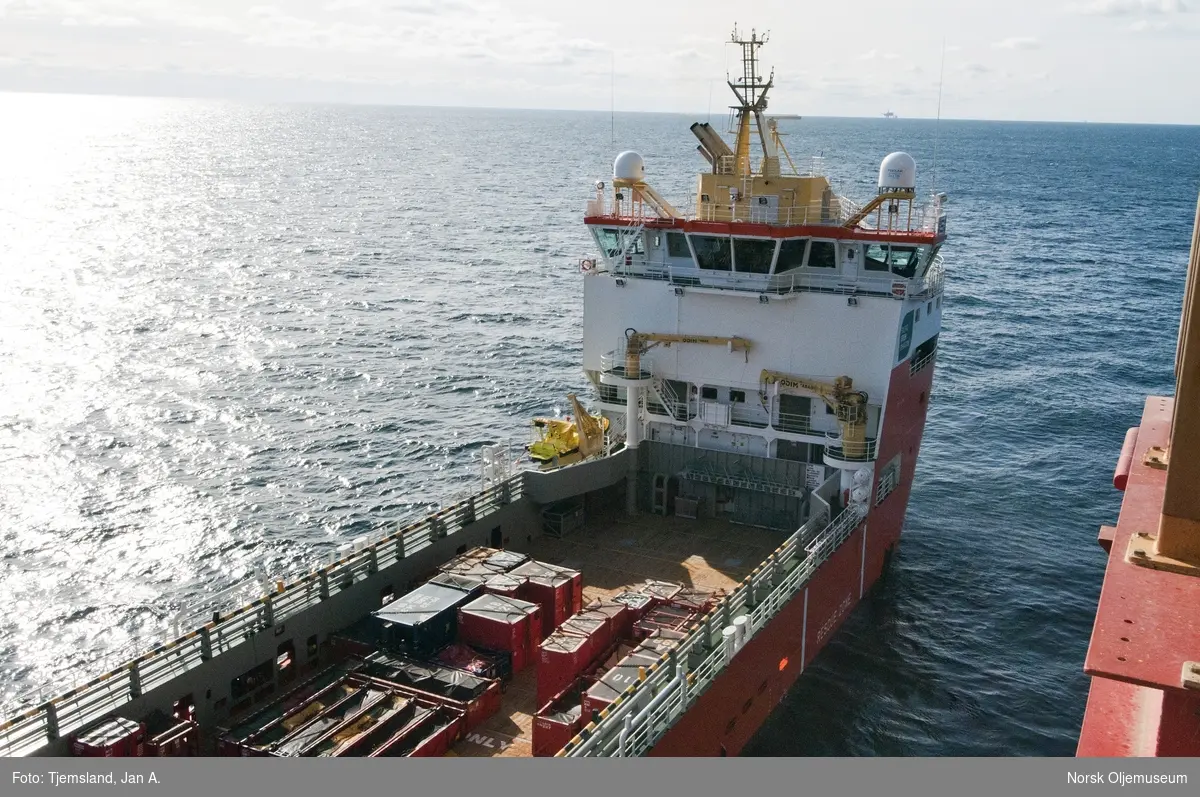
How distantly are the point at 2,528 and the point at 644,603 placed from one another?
82.2 feet

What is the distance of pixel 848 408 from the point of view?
90.5 feet

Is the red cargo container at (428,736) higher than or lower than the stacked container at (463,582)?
lower

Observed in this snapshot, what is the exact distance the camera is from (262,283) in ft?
262

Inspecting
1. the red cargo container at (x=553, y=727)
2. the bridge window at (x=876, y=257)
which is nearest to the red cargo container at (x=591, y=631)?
the red cargo container at (x=553, y=727)

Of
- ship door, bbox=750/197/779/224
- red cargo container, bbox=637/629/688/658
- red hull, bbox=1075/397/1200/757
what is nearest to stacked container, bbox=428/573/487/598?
red cargo container, bbox=637/629/688/658

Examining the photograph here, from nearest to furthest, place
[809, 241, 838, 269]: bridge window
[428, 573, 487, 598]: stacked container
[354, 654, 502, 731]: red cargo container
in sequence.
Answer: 1. [354, 654, 502, 731]: red cargo container
2. [428, 573, 487, 598]: stacked container
3. [809, 241, 838, 269]: bridge window

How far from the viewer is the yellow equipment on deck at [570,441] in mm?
30375

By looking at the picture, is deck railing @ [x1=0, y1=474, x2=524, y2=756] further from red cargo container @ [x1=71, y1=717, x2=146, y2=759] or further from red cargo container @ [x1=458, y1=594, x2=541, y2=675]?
red cargo container @ [x1=458, y1=594, x2=541, y2=675]

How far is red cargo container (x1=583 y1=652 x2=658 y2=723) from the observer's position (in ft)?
60.5

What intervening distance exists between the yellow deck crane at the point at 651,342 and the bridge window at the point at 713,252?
2.00 m

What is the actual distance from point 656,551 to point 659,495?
302 centimetres

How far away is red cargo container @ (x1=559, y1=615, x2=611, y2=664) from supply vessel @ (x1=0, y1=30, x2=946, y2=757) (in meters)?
0.07

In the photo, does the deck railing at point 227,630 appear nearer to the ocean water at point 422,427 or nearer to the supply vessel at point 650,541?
the supply vessel at point 650,541

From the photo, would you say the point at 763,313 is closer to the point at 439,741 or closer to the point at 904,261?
the point at 904,261
